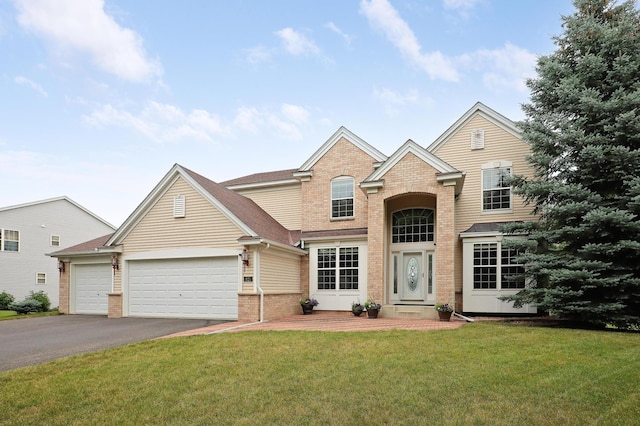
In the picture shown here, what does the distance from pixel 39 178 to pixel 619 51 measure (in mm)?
27058

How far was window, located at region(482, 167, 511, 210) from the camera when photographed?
16391 mm

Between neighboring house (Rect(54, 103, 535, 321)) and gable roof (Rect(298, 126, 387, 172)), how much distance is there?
0.15 ft

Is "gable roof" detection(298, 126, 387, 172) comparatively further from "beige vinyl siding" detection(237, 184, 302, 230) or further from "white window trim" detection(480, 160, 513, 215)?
"white window trim" detection(480, 160, 513, 215)

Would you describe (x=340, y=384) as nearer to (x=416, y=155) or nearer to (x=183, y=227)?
(x=416, y=155)

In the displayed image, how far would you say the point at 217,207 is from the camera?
15.5 meters

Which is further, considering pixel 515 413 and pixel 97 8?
pixel 97 8

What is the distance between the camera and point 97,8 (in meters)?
13.0

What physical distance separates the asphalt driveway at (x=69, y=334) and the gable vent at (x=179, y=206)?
396 centimetres

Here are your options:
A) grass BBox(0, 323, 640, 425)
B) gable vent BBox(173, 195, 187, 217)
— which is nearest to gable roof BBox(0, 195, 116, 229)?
gable vent BBox(173, 195, 187, 217)

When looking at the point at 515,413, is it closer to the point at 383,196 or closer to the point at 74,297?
the point at 383,196

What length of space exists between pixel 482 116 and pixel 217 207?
11102mm

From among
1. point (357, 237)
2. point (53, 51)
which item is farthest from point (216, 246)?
point (53, 51)

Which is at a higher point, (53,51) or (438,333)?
(53,51)

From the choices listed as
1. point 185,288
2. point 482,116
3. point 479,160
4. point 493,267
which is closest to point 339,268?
point 493,267
